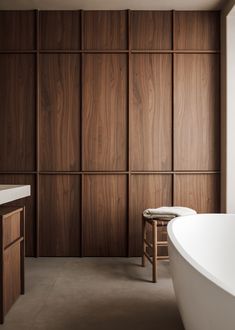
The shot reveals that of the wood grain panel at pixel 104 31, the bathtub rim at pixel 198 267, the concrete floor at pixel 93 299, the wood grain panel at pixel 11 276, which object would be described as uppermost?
the wood grain panel at pixel 104 31

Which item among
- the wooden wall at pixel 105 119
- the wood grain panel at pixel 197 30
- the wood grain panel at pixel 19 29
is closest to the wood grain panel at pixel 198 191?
the wooden wall at pixel 105 119

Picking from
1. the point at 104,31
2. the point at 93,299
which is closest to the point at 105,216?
the point at 93,299

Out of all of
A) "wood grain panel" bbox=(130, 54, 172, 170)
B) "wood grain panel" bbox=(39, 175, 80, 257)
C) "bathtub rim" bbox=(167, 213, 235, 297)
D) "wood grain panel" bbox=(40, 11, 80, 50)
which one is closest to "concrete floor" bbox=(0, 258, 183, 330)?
"wood grain panel" bbox=(39, 175, 80, 257)

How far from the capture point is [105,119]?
3846 millimetres

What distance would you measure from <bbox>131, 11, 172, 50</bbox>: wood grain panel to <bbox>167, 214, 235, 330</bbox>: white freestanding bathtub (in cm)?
186

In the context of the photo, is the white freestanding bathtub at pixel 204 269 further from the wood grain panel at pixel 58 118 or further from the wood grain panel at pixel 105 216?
the wood grain panel at pixel 58 118

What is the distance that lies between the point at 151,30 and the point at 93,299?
99.9 inches

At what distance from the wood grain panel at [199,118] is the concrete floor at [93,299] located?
3.47ft

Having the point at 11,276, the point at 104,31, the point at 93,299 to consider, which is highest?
the point at 104,31

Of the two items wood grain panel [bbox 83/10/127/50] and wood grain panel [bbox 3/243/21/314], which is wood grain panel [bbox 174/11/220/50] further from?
wood grain panel [bbox 3/243/21/314]

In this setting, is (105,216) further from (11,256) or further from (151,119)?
(11,256)

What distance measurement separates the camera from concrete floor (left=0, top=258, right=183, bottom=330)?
2.27 meters

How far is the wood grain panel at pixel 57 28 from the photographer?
3.85 meters

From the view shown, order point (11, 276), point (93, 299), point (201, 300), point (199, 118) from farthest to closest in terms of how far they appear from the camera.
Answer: point (199, 118) → point (93, 299) → point (11, 276) → point (201, 300)
